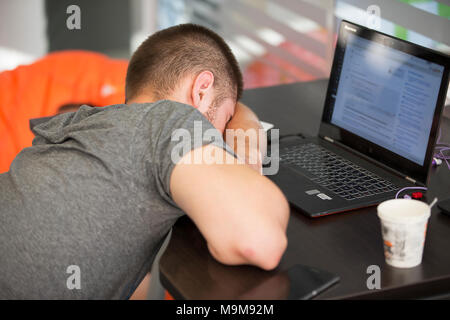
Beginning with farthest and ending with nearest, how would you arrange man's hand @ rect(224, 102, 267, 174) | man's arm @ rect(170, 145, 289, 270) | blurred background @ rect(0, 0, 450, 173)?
blurred background @ rect(0, 0, 450, 173), man's hand @ rect(224, 102, 267, 174), man's arm @ rect(170, 145, 289, 270)

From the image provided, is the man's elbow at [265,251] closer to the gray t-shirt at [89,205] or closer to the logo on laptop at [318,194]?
the gray t-shirt at [89,205]

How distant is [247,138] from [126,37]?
2915 mm

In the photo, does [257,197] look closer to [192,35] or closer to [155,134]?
[155,134]

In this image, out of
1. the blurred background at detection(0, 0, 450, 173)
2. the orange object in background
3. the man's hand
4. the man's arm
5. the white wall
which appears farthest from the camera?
the white wall

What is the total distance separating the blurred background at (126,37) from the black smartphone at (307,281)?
108 cm

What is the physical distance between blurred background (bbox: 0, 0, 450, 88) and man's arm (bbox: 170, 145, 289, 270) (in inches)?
49.1

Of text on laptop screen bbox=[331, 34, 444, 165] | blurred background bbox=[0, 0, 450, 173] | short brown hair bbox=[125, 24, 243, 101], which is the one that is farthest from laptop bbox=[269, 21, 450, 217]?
blurred background bbox=[0, 0, 450, 173]

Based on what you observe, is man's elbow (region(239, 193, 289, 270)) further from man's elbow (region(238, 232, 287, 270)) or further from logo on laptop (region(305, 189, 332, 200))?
logo on laptop (region(305, 189, 332, 200))

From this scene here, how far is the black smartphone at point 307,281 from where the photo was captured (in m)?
0.90

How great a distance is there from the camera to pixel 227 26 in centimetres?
351

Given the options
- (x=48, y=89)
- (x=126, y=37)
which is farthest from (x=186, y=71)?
(x=126, y=37)

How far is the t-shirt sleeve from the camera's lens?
3.06 ft
